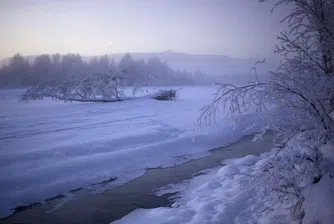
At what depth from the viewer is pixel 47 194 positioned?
714 centimetres

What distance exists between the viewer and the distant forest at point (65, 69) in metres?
62.1

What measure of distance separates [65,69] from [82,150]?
224ft

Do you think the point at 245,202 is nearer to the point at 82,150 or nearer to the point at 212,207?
the point at 212,207

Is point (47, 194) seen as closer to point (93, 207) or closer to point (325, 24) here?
point (93, 207)

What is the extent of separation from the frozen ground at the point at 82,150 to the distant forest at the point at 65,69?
3828 cm

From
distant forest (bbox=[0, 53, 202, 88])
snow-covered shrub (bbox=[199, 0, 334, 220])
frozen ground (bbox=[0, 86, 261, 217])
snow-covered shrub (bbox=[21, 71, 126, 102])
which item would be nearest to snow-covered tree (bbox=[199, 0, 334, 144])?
snow-covered shrub (bbox=[199, 0, 334, 220])

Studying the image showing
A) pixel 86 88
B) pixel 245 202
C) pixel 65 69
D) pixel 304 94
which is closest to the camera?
pixel 304 94

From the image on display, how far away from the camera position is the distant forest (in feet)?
204

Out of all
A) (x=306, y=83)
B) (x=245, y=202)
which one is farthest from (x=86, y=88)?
(x=306, y=83)

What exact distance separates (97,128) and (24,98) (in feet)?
57.8

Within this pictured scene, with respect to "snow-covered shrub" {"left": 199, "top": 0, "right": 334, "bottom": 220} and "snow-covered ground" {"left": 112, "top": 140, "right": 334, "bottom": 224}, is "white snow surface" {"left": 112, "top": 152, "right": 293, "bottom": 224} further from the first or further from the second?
"snow-covered shrub" {"left": 199, "top": 0, "right": 334, "bottom": 220}

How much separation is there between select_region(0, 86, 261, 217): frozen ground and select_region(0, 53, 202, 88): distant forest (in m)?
38.3

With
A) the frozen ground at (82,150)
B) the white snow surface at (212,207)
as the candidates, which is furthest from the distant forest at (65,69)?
the white snow surface at (212,207)

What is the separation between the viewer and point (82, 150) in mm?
10469
